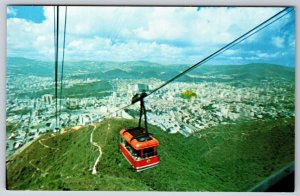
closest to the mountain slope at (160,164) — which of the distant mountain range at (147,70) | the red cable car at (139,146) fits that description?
the red cable car at (139,146)

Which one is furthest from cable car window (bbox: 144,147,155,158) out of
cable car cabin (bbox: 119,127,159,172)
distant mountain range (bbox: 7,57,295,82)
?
distant mountain range (bbox: 7,57,295,82)

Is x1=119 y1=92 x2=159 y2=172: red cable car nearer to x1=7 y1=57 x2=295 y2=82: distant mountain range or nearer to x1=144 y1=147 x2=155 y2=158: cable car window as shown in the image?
x1=144 y1=147 x2=155 y2=158: cable car window

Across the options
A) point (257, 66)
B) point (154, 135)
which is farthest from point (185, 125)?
point (257, 66)

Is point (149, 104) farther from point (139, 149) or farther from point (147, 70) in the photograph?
point (139, 149)

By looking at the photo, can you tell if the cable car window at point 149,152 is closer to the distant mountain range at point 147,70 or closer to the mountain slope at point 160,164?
the mountain slope at point 160,164

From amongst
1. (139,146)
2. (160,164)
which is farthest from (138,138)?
(160,164)
